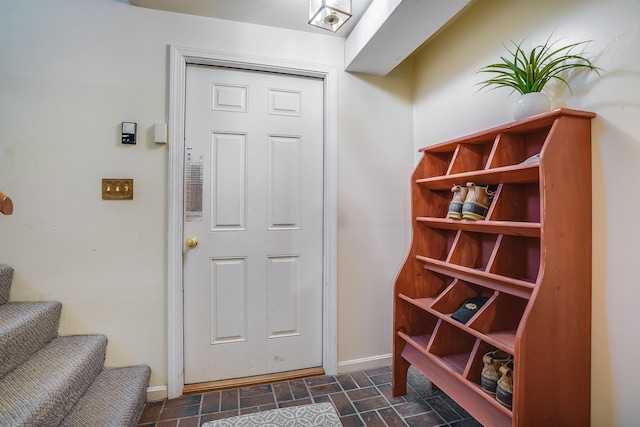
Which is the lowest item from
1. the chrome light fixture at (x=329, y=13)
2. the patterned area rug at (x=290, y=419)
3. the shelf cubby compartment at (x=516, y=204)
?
the patterned area rug at (x=290, y=419)

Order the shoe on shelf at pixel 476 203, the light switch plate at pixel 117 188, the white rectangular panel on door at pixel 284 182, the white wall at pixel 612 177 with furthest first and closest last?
the white rectangular panel on door at pixel 284 182
the light switch plate at pixel 117 188
the shoe on shelf at pixel 476 203
the white wall at pixel 612 177

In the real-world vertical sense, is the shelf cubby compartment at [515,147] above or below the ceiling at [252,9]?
below

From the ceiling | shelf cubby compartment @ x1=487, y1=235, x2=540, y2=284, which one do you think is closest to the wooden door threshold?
shelf cubby compartment @ x1=487, y1=235, x2=540, y2=284

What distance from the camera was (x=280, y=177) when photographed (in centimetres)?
200

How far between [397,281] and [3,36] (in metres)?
Result: 2.51

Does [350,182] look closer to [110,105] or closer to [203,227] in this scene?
[203,227]

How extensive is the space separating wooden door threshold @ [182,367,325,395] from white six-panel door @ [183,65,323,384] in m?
0.03

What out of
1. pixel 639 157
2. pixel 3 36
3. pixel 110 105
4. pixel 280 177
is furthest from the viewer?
pixel 280 177

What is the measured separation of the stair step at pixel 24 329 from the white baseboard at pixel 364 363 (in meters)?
1.66

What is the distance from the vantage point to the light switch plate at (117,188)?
1700 millimetres

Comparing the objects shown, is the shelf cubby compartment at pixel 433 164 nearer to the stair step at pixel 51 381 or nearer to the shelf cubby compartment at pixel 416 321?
the shelf cubby compartment at pixel 416 321

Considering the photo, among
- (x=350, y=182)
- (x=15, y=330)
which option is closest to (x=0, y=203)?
(x=15, y=330)

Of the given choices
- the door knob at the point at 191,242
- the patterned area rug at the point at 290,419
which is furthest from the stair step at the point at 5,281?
the patterned area rug at the point at 290,419

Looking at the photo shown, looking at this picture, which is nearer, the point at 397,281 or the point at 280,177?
the point at 397,281
